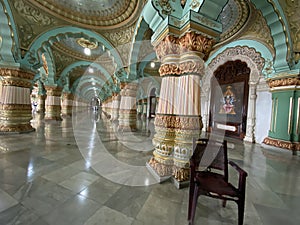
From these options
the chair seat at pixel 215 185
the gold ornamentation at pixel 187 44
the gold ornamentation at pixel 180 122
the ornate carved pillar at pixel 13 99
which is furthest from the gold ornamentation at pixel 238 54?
the ornate carved pillar at pixel 13 99

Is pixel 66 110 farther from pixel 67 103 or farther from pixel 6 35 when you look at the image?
pixel 6 35

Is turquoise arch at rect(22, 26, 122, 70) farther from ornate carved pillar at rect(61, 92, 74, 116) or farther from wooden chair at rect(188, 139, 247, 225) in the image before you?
ornate carved pillar at rect(61, 92, 74, 116)

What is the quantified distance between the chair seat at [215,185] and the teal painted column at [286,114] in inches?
216

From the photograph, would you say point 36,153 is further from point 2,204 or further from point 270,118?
point 270,118

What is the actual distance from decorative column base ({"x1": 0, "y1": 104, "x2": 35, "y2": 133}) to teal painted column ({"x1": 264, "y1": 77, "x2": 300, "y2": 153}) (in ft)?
36.0

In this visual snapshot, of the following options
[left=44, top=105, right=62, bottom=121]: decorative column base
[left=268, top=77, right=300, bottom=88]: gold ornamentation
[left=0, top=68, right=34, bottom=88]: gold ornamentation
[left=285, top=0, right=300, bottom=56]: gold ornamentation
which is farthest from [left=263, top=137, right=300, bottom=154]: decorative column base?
[left=44, top=105, right=62, bottom=121]: decorative column base

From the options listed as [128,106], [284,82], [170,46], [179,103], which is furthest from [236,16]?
[128,106]

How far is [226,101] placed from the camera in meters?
7.96

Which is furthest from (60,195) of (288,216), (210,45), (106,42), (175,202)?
(106,42)

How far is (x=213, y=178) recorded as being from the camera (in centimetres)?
169

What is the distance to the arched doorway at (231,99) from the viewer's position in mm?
7129

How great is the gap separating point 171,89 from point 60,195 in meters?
2.53

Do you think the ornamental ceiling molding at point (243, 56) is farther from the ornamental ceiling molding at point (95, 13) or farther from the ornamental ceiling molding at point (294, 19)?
the ornamental ceiling molding at point (95, 13)

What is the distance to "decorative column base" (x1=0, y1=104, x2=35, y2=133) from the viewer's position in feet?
18.5
